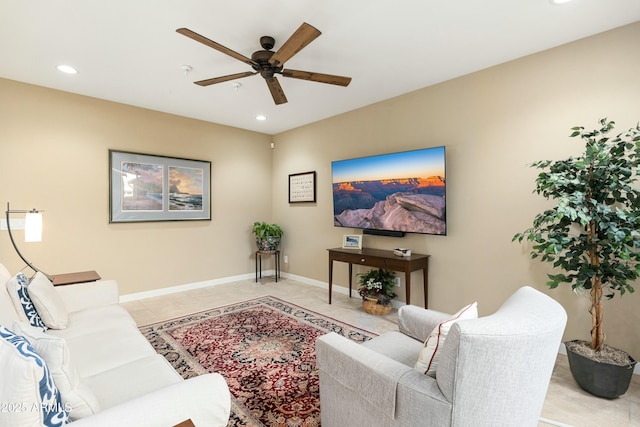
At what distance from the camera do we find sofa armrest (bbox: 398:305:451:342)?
1868 millimetres

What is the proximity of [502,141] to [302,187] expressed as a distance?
9.83 feet

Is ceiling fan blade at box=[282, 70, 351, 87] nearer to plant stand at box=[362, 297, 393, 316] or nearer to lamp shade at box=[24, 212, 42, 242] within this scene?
plant stand at box=[362, 297, 393, 316]

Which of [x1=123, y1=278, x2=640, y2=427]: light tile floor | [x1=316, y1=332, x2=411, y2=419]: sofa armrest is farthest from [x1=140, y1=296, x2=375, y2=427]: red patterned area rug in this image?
[x1=316, y1=332, x2=411, y2=419]: sofa armrest

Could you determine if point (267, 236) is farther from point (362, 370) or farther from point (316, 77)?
point (362, 370)

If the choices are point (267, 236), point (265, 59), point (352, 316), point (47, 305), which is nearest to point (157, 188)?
point (267, 236)

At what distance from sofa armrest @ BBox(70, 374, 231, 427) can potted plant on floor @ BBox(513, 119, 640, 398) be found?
89.3 inches

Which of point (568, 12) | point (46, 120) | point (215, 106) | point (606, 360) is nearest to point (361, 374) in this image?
point (606, 360)

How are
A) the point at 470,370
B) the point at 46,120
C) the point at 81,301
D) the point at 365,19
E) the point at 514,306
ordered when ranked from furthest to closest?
the point at 46,120
the point at 81,301
the point at 365,19
the point at 514,306
the point at 470,370

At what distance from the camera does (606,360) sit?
2.08 metres

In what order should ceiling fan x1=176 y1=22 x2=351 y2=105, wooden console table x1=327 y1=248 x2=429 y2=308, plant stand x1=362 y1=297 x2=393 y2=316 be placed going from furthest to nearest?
1. plant stand x1=362 y1=297 x2=393 y2=316
2. wooden console table x1=327 y1=248 x2=429 y2=308
3. ceiling fan x1=176 y1=22 x2=351 y2=105

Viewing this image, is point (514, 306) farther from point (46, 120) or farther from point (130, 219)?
point (46, 120)

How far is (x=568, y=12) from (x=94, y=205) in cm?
514

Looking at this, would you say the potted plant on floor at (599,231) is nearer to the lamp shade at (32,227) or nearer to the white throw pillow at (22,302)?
the white throw pillow at (22,302)

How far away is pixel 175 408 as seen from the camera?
109cm
